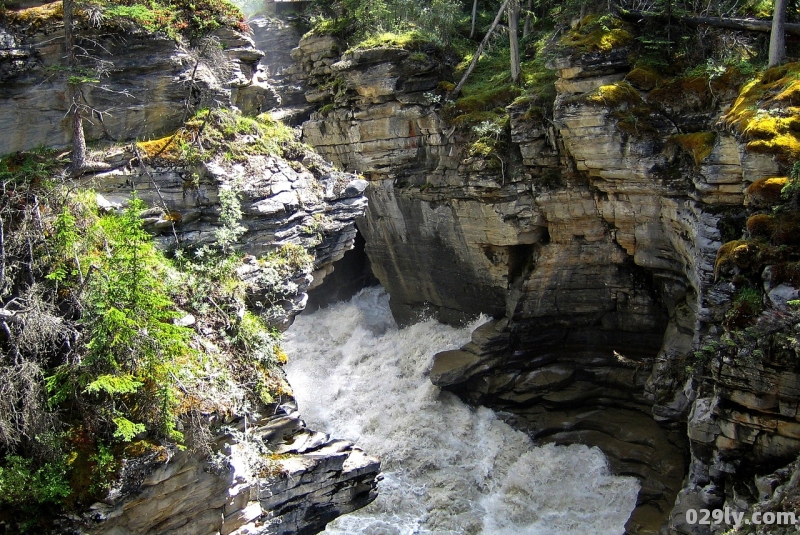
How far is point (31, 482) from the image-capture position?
1000 centimetres

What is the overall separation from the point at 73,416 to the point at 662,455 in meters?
13.5

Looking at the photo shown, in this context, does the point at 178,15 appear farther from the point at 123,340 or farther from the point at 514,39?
the point at 514,39

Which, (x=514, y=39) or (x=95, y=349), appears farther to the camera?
(x=514, y=39)

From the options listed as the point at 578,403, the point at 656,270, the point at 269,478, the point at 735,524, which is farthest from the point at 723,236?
the point at 269,478

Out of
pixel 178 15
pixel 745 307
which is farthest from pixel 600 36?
pixel 178 15

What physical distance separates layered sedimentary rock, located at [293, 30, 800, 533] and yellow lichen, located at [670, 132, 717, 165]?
0.10 meters

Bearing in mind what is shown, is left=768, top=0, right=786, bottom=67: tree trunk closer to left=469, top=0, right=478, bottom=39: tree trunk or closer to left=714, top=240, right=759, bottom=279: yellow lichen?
left=714, top=240, right=759, bottom=279: yellow lichen

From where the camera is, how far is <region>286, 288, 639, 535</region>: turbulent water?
53.8ft

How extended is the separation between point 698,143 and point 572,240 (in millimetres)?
4576

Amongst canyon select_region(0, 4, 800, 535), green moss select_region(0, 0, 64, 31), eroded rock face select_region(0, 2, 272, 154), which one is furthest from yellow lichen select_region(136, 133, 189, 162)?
green moss select_region(0, 0, 64, 31)

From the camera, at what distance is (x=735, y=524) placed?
35.8 ft

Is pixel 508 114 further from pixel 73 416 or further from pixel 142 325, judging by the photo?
pixel 73 416

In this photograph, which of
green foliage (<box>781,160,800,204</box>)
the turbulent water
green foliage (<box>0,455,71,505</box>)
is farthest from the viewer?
the turbulent water

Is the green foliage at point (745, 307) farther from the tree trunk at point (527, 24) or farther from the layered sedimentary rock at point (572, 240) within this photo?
the tree trunk at point (527, 24)
